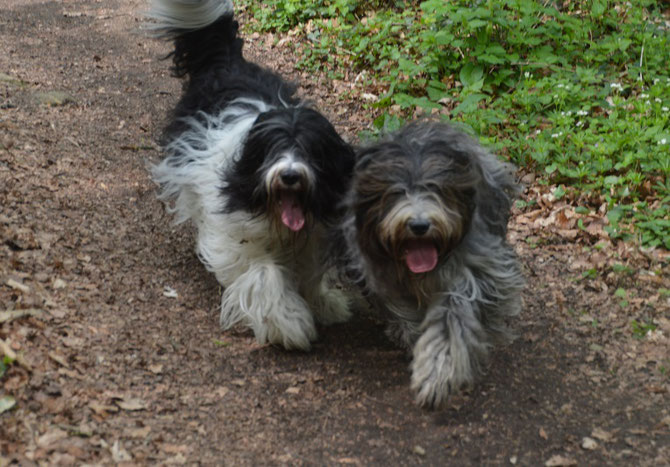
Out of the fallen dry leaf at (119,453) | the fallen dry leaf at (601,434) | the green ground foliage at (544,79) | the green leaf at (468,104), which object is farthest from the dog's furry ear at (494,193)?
the green leaf at (468,104)

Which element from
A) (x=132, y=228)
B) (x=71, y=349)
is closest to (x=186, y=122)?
(x=132, y=228)

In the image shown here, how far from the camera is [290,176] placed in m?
4.07

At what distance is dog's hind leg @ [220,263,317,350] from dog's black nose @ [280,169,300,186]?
26.5 inches

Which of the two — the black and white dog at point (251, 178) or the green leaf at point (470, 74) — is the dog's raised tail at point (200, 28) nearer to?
the black and white dog at point (251, 178)

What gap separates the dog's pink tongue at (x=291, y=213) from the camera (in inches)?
166

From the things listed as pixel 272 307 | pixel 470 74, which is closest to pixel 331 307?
pixel 272 307

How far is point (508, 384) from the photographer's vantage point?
4156 mm

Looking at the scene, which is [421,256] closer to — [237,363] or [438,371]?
[438,371]

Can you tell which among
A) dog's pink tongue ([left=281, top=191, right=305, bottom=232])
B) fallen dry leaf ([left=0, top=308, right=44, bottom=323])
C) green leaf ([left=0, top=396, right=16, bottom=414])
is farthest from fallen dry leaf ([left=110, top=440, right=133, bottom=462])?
dog's pink tongue ([left=281, top=191, right=305, bottom=232])

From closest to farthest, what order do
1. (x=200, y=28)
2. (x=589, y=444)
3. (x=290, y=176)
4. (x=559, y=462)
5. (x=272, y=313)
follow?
(x=559, y=462), (x=589, y=444), (x=290, y=176), (x=272, y=313), (x=200, y=28)

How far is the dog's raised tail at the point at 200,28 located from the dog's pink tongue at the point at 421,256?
2.63 m

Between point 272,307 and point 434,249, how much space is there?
3.91 ft

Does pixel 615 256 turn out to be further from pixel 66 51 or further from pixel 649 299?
pixel 66 51

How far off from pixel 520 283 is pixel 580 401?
0.65m
